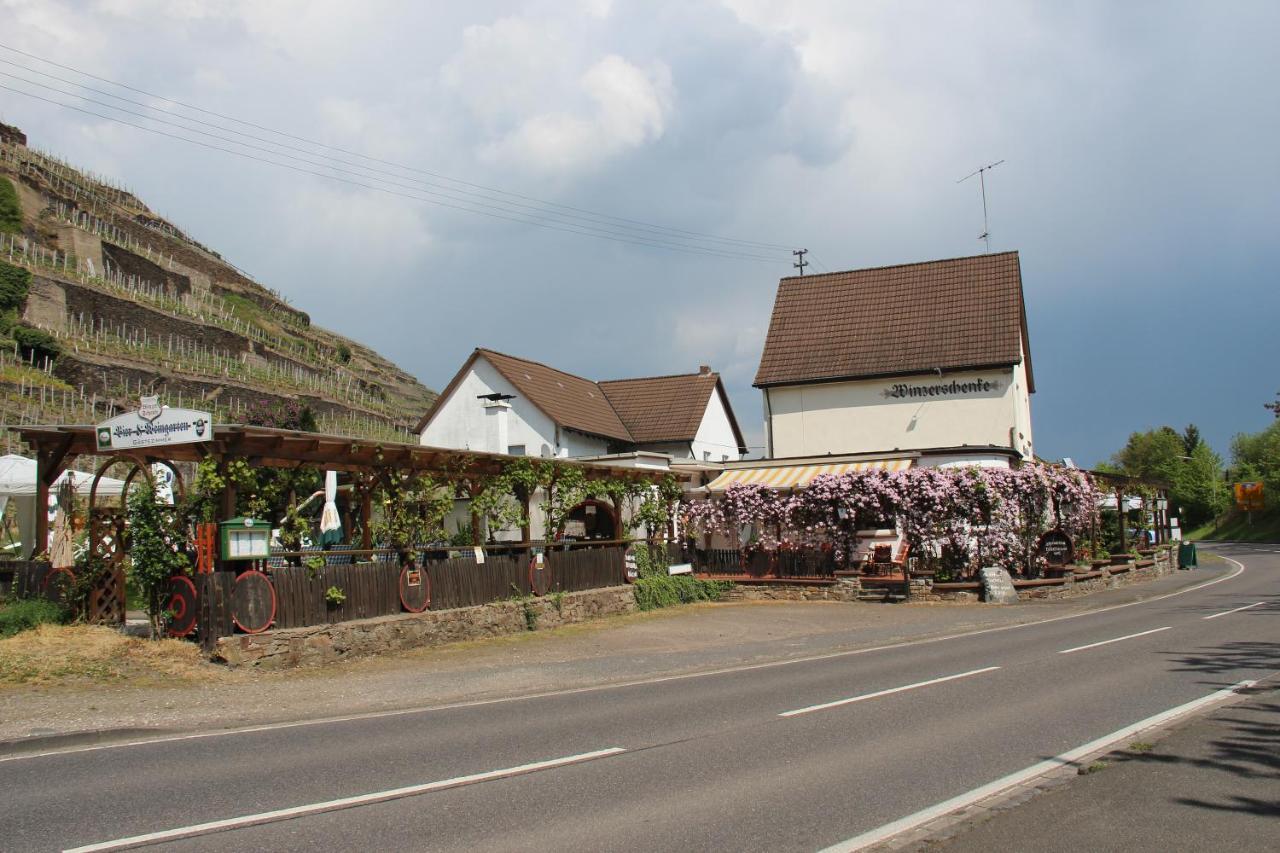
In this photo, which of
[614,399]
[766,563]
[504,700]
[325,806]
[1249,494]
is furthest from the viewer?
[1249,494]

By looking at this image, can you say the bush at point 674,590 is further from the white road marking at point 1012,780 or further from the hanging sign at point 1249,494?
the hanging sign at point 1249,494

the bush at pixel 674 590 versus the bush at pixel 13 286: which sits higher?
the bush at pixel 13 286

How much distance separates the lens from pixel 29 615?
1546cm

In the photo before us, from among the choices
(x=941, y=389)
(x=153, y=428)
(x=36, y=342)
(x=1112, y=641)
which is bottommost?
(x=1112, y=641)

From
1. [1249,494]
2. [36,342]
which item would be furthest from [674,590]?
[1249,494]

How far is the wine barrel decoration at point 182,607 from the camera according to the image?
1480cm

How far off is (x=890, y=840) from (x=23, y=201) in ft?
237

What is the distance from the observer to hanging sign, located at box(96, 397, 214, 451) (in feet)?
47.6

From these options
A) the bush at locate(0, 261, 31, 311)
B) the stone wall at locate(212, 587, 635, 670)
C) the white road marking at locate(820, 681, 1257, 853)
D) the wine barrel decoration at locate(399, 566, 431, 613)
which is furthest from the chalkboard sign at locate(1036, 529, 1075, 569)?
the bush at locate(0, 261, 31, 311)

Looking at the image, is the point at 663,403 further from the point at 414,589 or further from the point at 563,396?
the point at 414,589

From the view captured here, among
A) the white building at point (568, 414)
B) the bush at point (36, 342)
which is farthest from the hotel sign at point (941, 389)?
the bush at point (36, 342)

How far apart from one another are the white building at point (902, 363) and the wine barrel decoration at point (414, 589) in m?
20.0

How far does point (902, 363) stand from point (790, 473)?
9.72 metres

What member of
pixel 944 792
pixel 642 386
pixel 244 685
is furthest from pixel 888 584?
pixel 642 386
